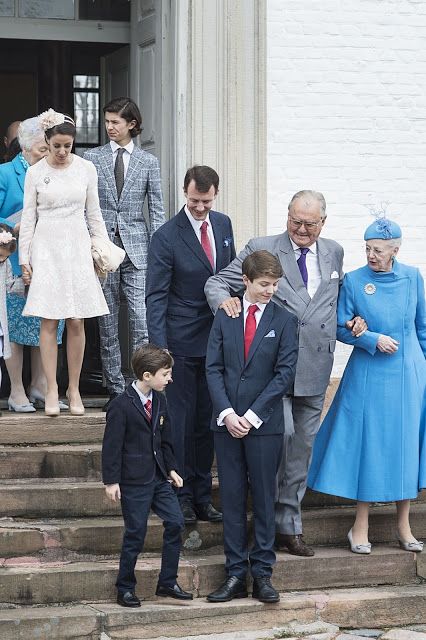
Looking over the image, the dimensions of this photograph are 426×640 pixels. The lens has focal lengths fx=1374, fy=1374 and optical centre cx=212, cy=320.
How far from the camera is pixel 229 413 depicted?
6.43 metres

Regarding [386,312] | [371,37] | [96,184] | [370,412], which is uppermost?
[371,37]

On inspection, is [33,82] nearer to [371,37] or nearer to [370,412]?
[371,37]

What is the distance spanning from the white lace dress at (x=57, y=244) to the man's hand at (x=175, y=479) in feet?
4.92

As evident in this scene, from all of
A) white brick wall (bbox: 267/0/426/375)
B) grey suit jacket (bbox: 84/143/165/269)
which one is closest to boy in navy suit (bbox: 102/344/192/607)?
grey suit jacket (bbox: 84/143/165/269)

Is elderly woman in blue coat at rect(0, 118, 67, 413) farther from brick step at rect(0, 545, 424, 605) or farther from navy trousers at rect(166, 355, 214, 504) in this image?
brick step at rect(0, 545, 424, 605)

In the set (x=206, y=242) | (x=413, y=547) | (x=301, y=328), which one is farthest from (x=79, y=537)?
(x=413, y=547)

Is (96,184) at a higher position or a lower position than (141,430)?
higher

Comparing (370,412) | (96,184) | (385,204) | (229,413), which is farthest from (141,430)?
(385,204)

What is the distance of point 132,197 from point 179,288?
131 centimetres

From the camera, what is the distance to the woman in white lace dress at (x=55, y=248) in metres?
7.57

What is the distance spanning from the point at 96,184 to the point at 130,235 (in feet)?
1.53

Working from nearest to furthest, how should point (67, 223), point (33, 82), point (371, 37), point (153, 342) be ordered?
point (153, 342) → point (67, 223) → point (371, 37) → point (33, 82)

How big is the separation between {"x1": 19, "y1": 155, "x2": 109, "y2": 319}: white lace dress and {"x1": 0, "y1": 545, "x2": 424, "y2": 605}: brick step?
5.09ft

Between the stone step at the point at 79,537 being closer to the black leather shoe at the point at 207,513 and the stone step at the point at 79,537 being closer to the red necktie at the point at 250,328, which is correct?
the black leather shoe at the point at 207,513
